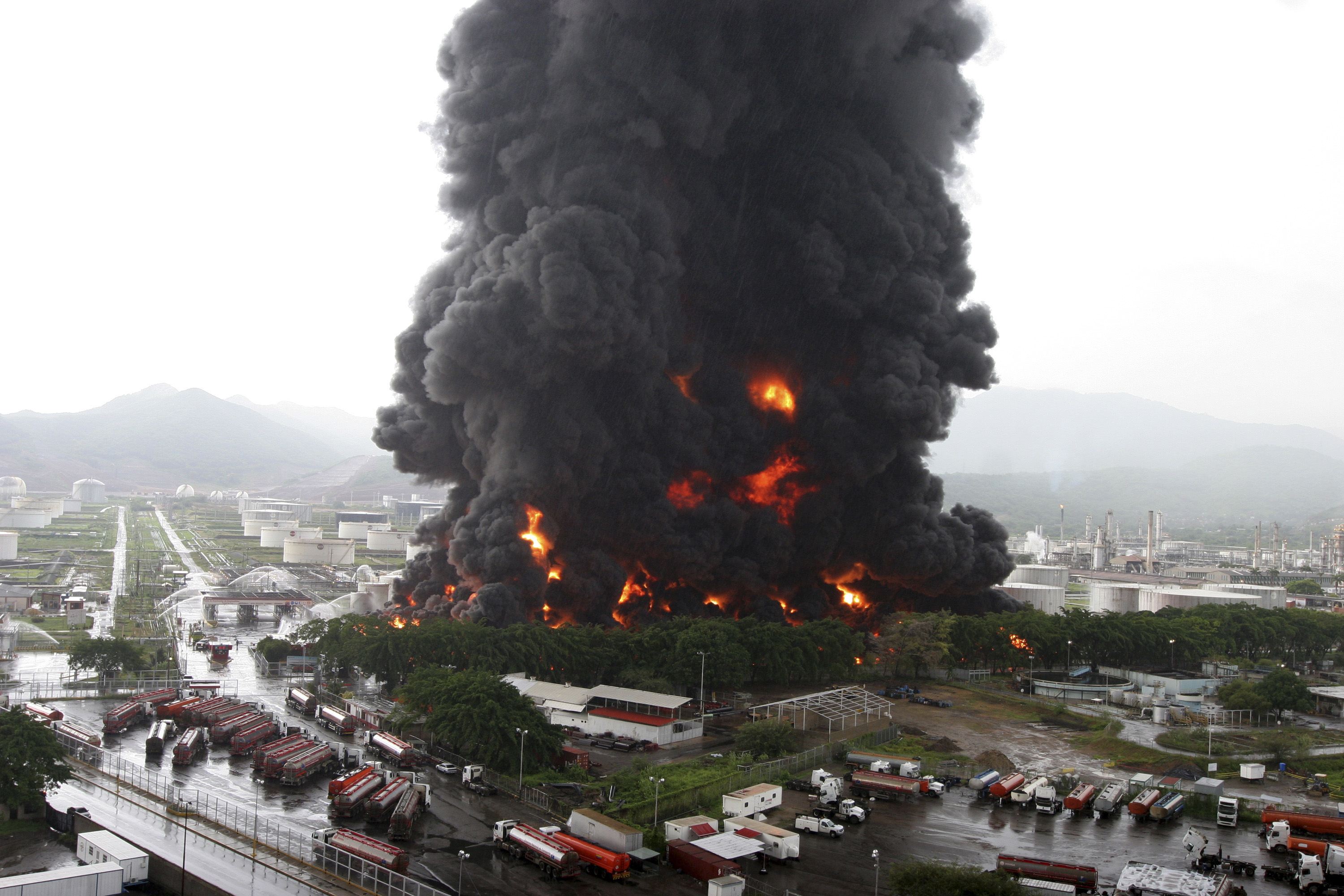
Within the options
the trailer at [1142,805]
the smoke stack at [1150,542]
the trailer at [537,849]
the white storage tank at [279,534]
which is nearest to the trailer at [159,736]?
the trailer at [537,849]

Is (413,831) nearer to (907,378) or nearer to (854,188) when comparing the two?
(907,378)

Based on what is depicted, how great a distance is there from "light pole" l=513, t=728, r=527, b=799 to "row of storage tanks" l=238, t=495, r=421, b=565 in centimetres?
3768

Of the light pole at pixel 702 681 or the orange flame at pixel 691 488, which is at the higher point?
the orange flame at pixel 691 488

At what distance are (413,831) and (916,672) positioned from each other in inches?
1537

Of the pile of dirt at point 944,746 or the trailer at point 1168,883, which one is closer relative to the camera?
the trailer at point 1168,883

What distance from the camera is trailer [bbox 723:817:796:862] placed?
29594 millimetres

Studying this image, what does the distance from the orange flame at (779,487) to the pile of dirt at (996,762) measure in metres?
30.6

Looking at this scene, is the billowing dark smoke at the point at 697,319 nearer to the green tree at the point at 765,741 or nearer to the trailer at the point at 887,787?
the green tree at the point at 765,741

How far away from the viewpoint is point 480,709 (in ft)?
124

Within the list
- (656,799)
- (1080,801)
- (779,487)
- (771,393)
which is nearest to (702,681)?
(656,799)

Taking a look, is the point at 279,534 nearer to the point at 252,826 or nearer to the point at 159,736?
the point at 159,736

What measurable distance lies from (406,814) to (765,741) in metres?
15.7

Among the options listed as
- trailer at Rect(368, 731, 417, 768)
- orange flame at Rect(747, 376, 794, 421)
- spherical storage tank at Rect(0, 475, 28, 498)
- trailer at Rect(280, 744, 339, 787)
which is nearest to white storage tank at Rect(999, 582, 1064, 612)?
orange flame at Rect(747, 376, 794, 421)

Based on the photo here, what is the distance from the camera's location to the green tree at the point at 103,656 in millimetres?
51188
